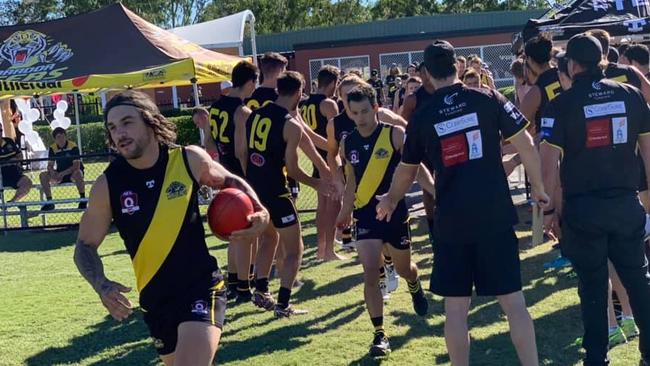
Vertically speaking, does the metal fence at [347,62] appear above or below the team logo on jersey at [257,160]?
above

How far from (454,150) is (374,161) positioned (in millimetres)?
1557

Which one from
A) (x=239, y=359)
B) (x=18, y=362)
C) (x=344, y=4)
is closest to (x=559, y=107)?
(x=239, y=359)

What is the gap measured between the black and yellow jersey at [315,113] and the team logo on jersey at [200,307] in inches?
221

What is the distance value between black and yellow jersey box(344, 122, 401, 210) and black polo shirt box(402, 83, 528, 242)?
1.43 m

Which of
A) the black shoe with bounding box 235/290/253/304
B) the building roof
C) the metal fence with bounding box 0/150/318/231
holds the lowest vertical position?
the black shoe with bounding box 235/290/253/304

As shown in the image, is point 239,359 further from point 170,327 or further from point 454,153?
point 454,153

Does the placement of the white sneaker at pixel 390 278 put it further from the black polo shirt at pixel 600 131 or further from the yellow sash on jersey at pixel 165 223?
the yellow sash on jersey at pixel 165 223

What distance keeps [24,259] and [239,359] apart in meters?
6.06

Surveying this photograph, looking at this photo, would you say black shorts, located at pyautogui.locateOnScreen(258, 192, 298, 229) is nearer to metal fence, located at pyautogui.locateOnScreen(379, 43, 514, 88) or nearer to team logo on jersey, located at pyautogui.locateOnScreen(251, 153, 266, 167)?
team logo on jersey, located at pyautogui.locateOnScreen(251, 153, 266, 167)

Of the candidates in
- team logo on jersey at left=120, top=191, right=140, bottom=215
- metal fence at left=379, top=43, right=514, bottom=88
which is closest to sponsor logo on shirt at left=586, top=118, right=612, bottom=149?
team logo on jersey at left=120, top=191, right=140, bottom=215

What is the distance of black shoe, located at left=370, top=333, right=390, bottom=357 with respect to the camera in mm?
5656

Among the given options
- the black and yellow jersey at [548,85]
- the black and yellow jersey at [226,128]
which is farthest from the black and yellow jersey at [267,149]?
the black and yellow jersey at [548,85]

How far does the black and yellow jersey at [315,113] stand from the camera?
935cm

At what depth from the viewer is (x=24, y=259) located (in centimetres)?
1079
